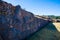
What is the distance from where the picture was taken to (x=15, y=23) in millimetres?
9508

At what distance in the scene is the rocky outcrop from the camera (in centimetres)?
809

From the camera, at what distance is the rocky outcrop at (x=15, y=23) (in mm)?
8086

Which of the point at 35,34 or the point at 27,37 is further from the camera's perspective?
the point at 35,34

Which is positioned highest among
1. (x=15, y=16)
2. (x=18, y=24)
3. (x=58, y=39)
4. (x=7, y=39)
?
(x=15, y=16)

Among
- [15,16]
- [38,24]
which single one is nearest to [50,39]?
[38,24]

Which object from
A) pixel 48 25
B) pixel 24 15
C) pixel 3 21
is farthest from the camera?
pixel 48 25

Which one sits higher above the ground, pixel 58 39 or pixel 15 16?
pixel 15 16

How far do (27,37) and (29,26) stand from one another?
1064mm

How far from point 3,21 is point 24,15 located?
320 cm

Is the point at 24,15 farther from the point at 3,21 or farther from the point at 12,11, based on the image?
the point at 3,21

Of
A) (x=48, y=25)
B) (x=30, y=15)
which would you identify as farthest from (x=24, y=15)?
(x=48, y=25)

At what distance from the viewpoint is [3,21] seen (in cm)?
809

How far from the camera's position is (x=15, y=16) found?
30.7 ft

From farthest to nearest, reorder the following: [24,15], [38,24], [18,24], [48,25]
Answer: [48,25] → [38,24] → [24,15] → [18,24]
